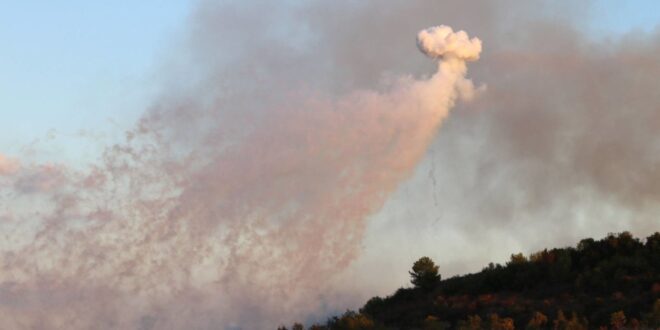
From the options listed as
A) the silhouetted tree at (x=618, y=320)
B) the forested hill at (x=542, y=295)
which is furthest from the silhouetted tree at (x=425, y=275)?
the silhouetted tree at (x=618, y=320)

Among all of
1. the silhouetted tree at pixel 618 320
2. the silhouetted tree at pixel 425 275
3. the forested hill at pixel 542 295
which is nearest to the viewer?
the silhouetted tree at pixel 618 320

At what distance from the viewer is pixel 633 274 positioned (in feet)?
215

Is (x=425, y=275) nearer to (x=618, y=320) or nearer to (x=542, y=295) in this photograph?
(x=542, y=295)

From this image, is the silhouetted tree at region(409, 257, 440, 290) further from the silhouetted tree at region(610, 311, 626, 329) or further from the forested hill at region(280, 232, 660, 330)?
the silhouetted tree at region(610, 311, 626, 329)

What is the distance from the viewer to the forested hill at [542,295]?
182ft

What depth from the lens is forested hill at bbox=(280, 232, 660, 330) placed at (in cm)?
5538

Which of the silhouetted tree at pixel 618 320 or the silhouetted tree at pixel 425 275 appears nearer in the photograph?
the silhouetted tree at pixel 618 320

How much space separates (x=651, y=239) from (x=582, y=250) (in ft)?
16.6

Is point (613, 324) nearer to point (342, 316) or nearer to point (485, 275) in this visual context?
point (342, 316)

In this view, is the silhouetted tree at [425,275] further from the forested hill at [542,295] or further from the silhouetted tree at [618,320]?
the silhouetted tree at [618,320]

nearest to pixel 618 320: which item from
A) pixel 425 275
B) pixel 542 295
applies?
pixel 542 295

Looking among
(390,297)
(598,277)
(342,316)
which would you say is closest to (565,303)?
(598,277)

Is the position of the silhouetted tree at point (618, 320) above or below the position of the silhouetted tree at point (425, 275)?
below

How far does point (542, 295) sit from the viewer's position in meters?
65.6
